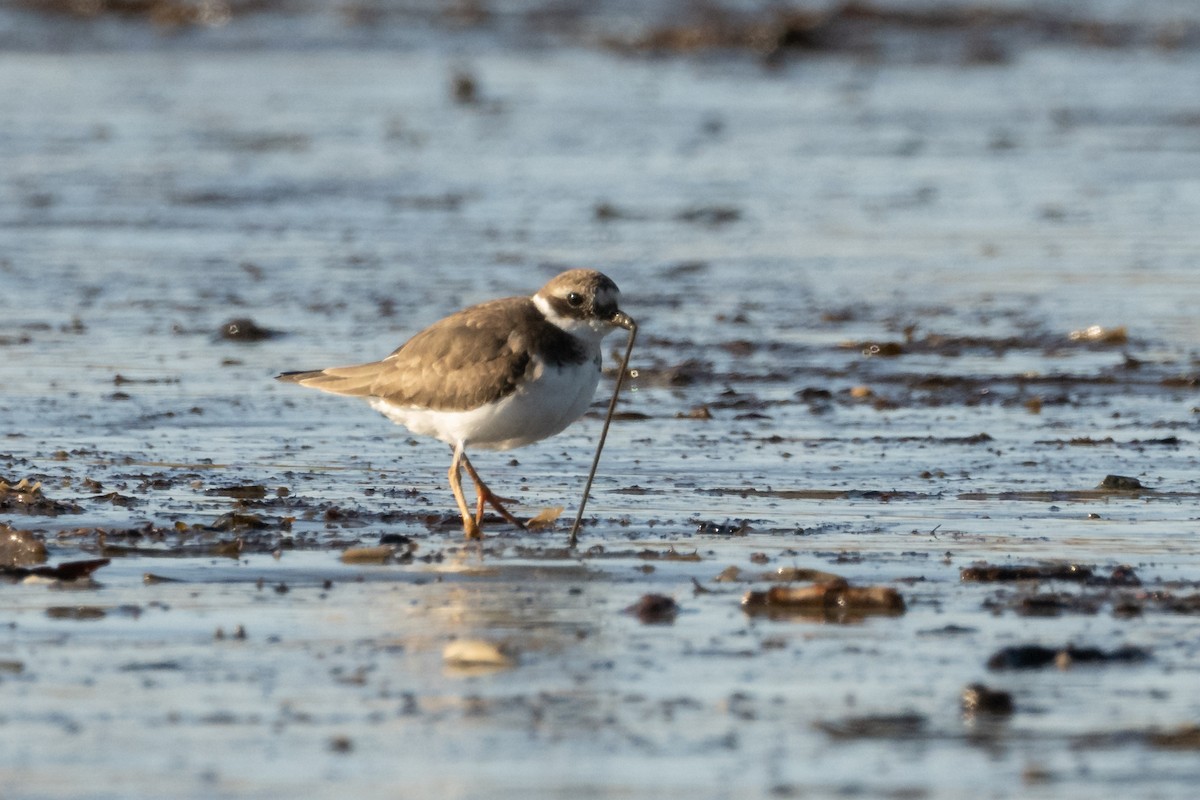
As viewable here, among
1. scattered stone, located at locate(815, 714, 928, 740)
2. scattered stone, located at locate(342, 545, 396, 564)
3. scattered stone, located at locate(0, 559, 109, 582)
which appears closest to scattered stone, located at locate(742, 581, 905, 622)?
scattered stone, located at locate(815, 714, 928, 740)

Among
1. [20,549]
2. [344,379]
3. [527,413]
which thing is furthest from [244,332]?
[20,549]

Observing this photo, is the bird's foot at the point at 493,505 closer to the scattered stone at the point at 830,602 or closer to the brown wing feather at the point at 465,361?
the brown wing feather at the point at 465,361

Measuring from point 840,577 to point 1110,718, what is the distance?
1.17 meters

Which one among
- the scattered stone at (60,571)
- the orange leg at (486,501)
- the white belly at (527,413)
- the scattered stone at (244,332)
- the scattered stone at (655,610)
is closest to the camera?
the scattered stone at (655,610)

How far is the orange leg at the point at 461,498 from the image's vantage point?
586cm

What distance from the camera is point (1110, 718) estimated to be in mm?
3986

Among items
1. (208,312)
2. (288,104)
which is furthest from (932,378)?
(288,104)

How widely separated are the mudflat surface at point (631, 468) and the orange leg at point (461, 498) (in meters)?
0.08

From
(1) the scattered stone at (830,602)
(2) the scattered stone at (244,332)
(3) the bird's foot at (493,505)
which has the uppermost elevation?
(1) the scattered stone at (830,602)

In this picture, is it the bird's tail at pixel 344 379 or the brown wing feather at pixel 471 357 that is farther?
the bird's tail at pixel 344 379

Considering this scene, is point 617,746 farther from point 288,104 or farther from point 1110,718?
point 288,104

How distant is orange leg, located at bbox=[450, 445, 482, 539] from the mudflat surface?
0.08 meters

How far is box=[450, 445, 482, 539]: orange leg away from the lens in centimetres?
586

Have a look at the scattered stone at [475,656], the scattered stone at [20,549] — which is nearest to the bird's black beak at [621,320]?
the scattered stone at [475,656]
